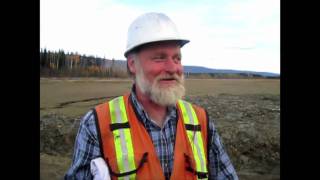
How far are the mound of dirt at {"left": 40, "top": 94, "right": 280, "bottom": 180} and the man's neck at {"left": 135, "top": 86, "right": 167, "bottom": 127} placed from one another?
4501mm

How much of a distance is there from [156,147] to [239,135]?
5407 mm

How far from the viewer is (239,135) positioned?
24.9ft

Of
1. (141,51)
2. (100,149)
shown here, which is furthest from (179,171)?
(141,51)

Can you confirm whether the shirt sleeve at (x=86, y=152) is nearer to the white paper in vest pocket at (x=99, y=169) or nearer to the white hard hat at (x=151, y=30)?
the white paper in vest pocket at (x=99, y=169)

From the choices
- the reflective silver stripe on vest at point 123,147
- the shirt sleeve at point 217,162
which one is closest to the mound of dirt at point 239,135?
the shirt sleeve at point 217,162

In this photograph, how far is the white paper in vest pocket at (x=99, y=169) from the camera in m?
2.25

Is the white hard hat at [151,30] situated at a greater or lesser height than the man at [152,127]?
greater

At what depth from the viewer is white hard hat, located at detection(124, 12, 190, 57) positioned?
253 centimetres

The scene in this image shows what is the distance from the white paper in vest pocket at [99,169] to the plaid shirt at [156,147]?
0.06m

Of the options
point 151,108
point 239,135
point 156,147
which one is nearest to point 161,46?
point 151,108

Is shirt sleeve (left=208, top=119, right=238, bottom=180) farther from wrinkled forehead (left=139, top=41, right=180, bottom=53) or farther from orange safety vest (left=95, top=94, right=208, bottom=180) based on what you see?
wrinkled forehead (left=139, top=41, right=180, bottom=53)

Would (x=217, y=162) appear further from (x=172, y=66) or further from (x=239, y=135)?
(x=239, y=135)
